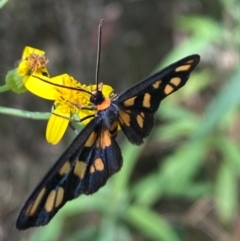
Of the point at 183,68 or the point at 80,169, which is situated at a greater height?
the point at 183,68

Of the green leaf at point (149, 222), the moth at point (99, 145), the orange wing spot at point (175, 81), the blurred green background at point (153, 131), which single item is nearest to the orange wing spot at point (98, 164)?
the moth at point (99, 145)

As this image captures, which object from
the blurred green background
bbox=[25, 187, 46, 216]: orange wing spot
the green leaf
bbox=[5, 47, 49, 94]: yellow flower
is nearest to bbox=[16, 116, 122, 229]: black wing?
bbox=[25, 187, 46, 216]: orange wing spot

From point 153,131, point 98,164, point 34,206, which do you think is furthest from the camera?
point 153,131

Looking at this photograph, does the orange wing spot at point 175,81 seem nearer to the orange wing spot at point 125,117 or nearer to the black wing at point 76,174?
the orange wing spot at point 125,117

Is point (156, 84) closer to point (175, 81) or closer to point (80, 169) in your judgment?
point (175, 81)

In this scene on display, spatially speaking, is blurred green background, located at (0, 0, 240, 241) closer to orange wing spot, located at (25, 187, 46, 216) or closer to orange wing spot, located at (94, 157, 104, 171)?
orange wing spot, located at (94, 157, 104, 171)

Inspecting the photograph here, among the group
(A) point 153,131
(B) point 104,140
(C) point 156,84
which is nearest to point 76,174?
(B) point 104,140

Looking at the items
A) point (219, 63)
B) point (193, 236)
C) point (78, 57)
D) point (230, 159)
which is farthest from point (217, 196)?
point (78, 57)

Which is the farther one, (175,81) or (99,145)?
(175,81)
